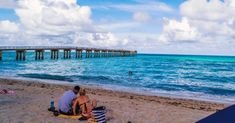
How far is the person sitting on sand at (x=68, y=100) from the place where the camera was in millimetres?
8609

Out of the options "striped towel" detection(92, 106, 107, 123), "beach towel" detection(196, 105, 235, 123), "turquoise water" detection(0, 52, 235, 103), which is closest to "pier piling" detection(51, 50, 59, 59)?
"turquoise water" detection(0, 52, 235, 103)

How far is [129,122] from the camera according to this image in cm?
818

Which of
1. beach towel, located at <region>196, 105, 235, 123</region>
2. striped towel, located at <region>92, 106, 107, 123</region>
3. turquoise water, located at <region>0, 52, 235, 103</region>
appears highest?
beach towel, located at <region>196, 105, 235, 123</region>

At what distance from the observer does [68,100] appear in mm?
8586

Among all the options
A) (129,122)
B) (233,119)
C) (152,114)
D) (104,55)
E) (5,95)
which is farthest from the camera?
(104,55)

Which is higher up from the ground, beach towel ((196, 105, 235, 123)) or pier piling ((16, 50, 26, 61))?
beach towel ((196, 105, 235, 123))

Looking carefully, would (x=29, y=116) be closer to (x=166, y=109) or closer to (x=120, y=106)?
(x=120, y=106)

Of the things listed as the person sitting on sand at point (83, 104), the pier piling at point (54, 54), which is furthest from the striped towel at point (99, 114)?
the pier piling at point (54, 54)

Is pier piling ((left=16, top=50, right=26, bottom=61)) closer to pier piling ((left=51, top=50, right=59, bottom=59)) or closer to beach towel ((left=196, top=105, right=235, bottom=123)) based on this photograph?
pier piling ((left=51, top=50, right=59, bottom=59))

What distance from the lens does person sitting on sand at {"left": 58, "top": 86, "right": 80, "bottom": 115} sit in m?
8.61

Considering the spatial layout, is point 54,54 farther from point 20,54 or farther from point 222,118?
point 222,118

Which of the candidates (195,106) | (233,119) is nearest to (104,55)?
(195,106)

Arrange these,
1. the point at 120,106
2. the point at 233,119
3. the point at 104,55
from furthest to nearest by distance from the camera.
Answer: the point at 104,55, the point at 120,106, the point at 233,119

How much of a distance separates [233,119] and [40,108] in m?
7.17
